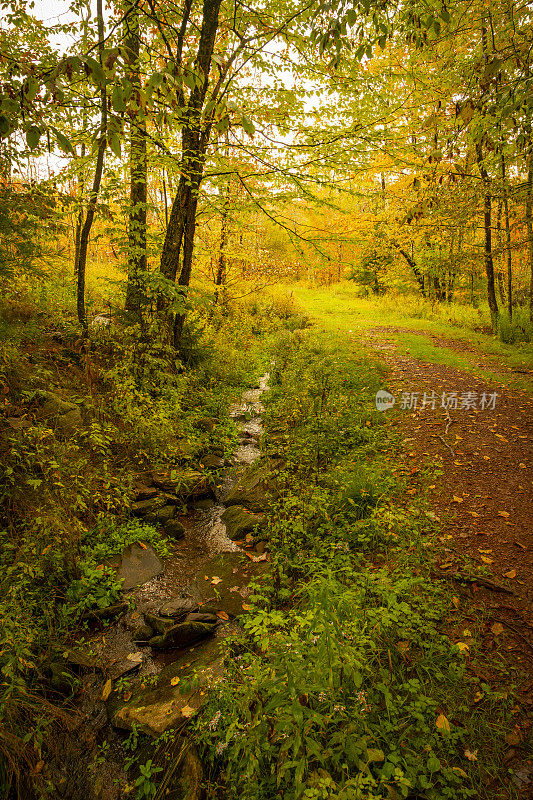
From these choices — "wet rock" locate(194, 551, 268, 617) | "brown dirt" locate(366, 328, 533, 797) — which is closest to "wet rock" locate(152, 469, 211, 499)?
"wet rock" locate(194, 551, 268, 617)

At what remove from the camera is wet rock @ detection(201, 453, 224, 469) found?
21.5 ft

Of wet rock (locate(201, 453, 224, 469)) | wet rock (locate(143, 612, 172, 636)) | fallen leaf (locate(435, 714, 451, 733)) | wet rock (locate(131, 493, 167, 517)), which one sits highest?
wet rock (locate(201, 453, 224, 469))

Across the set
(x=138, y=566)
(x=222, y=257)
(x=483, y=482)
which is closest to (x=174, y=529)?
(x=138, y=566)

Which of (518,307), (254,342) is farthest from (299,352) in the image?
(518,307)

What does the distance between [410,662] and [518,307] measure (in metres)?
12.7

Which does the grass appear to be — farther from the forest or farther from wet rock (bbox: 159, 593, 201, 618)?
wet rock (bbox: 159, 593, 201, 618)

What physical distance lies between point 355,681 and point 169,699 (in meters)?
1.73

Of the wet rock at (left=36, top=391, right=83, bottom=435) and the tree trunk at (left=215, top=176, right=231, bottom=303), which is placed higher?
the tree trunk at (left=215, top=176, right=231, bottom=303)

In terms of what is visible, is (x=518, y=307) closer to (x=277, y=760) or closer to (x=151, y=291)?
(x=151, y=291)

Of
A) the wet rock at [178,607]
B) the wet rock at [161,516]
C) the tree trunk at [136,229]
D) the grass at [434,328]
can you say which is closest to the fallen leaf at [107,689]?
the wet rock at [178,607]

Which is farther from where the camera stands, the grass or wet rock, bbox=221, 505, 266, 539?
the grass

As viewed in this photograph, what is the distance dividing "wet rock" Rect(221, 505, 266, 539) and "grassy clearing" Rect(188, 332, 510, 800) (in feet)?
1.33

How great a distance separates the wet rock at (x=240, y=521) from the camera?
16.8ft

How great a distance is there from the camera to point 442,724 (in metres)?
2.42
